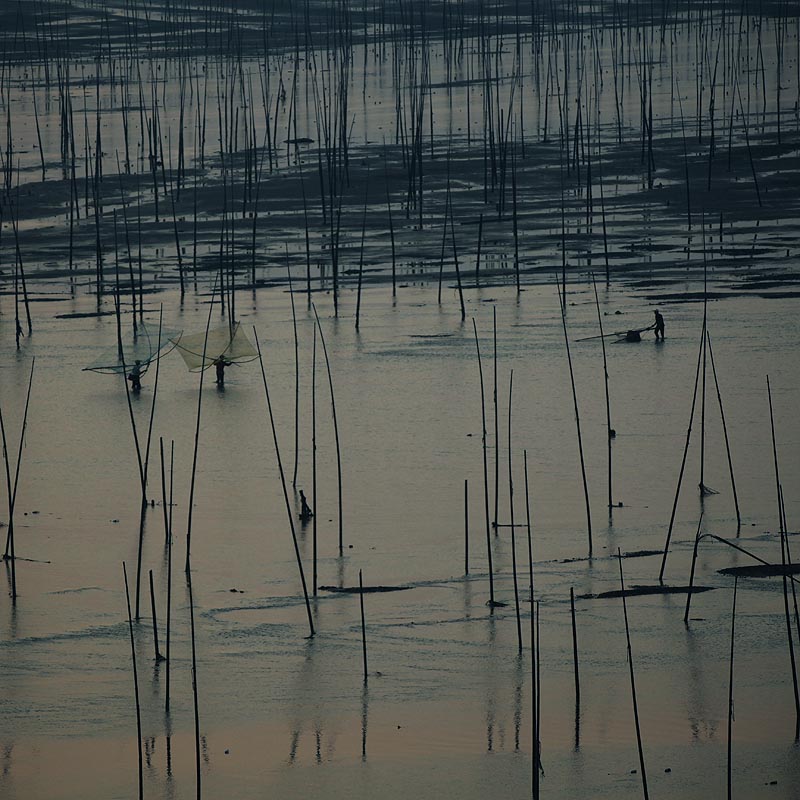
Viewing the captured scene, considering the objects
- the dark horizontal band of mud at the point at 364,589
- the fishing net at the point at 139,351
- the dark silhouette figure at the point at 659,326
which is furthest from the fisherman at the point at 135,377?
the dark horizontal band of mud at the point at 364,589

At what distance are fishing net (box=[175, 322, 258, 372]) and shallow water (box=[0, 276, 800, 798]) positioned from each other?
0.12 meters

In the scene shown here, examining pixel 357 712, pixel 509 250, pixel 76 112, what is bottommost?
pixel 357 712

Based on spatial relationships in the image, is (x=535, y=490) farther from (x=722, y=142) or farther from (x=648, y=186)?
(x=722, y=142)

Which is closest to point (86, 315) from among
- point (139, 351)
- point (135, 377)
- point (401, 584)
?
point (139, 351)

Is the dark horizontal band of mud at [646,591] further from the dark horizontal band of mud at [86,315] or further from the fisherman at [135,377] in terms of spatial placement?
the dark horizontal band of mud at [86,315]

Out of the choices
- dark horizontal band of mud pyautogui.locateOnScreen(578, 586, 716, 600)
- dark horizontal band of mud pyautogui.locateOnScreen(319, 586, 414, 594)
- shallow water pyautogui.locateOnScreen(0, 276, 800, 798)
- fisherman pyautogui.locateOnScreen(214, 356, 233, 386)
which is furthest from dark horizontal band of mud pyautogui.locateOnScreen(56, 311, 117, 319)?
dark horizontal band of mud pyautogui.locateOnScreen(578, 586, 716, 600)

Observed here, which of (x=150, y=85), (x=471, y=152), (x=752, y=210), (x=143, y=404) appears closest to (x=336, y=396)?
(x=143, y=404)

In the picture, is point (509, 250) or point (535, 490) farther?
point (509, 250)

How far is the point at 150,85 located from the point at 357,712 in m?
14.9

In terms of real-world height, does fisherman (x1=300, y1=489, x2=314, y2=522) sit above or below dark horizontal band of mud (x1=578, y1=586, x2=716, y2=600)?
above

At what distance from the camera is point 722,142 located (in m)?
11.8

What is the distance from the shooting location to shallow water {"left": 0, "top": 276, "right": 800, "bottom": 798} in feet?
9.96

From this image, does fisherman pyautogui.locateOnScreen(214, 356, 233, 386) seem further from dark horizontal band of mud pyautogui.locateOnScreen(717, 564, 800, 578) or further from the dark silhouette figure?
dark horizontal band of mud pyautogui.locateOnScreen(717, 564, 800, 578)

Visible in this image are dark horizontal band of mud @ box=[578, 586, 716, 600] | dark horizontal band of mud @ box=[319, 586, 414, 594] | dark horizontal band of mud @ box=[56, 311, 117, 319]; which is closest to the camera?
dark horizontal band of mud @ box=[578, 586, 716, 600]
